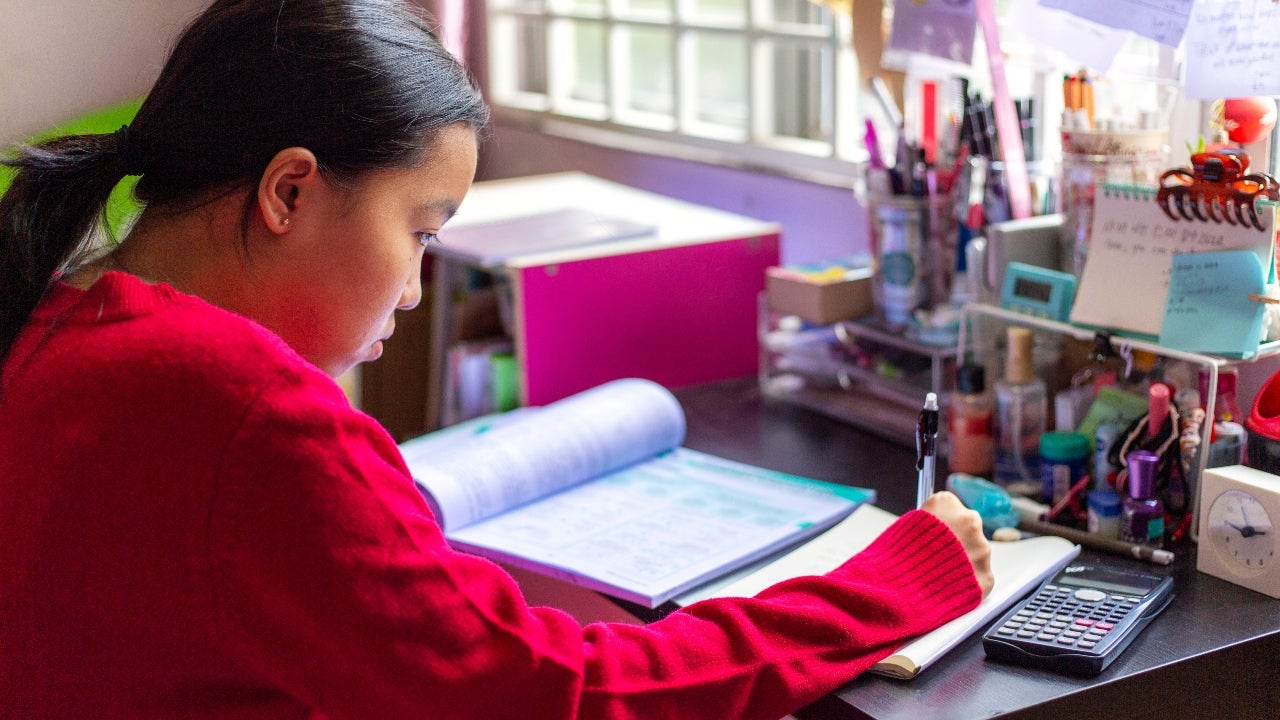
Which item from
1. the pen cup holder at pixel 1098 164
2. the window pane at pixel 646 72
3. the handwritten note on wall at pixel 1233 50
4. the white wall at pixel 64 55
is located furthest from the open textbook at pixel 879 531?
the white wall at pixel 64 55

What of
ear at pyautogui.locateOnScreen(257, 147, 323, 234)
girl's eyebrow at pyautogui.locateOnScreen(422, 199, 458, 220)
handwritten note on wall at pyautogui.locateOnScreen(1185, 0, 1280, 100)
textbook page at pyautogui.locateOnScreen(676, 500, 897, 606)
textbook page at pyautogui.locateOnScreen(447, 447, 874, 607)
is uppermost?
handwritten note on wall at pyautogui.locateOnScreen(1185, 0, 1280, 100)

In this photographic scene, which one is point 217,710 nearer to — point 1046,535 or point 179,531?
point 179,531

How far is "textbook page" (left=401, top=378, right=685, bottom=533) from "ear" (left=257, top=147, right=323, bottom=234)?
19.3 inches

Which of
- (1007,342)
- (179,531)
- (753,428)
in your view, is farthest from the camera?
(753,428)

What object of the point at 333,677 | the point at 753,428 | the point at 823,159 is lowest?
the point at 753,428

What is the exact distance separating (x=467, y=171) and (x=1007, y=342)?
0.70m

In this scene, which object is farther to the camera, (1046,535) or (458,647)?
(1046,535)

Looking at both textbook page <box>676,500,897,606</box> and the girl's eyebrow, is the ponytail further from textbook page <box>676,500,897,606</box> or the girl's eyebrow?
textbook page <box>676,500,897,606</box>

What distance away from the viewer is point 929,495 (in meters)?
1.11

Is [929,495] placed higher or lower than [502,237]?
lower

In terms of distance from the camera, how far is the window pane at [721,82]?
273cm

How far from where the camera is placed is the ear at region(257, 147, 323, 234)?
0.82 metres

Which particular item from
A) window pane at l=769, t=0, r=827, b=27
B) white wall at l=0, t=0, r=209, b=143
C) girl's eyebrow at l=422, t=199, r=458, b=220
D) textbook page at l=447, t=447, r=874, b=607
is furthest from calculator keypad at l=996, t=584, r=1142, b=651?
white wall at l=0, t=0, r=209, b=143

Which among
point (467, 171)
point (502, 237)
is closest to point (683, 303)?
point (502, 237)
